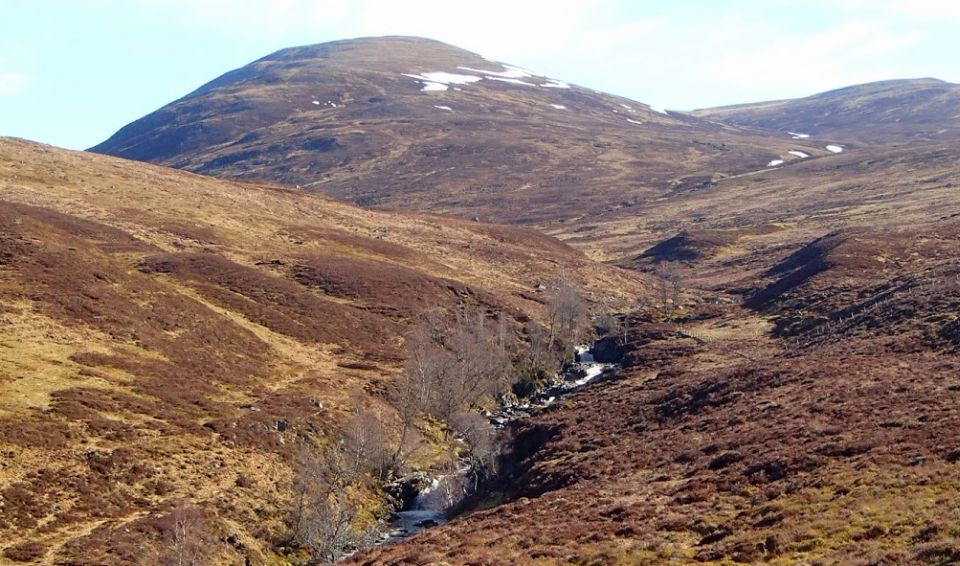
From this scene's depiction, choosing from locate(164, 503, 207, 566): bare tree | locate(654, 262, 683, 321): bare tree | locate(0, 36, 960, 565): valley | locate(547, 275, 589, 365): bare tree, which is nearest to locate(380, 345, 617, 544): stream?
locate(0, 36, 960, 565): valley

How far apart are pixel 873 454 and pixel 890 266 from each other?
67.7 meters

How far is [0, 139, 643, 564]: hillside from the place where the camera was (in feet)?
118

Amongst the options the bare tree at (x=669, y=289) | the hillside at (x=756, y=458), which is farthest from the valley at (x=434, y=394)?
the bare tree at (x=669, y=289)

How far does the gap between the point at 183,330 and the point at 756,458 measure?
43057 mm

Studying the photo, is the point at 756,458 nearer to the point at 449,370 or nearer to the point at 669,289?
the point at 449,370

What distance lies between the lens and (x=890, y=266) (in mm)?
88125

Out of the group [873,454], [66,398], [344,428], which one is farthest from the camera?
[344,428]

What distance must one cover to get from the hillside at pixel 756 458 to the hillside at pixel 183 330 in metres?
11.3

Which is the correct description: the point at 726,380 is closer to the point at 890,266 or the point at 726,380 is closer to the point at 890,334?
the point at 890,334

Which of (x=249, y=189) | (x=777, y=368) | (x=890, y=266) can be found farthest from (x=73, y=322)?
(x=890, y=266)

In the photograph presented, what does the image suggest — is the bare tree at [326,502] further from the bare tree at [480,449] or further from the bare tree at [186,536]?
the bare tree at [480,449]

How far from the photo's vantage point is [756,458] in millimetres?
32312

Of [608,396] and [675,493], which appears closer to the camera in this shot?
[675,493]

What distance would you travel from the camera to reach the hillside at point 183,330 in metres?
36.1
